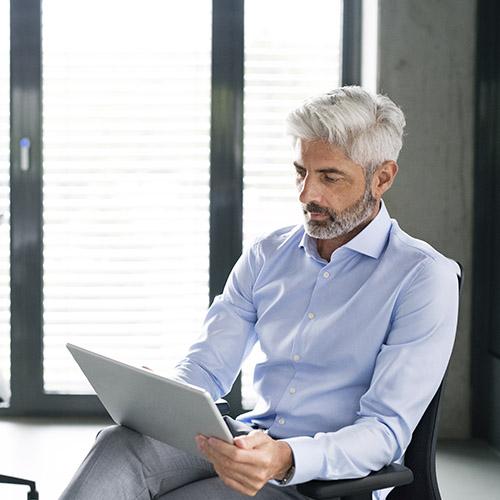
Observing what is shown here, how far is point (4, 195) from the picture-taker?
3996 mm

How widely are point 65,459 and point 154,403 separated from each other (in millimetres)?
2005

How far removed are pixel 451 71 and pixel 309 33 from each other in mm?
676

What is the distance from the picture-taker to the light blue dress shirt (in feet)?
5.39

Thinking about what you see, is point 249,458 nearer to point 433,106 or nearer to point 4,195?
point 433,106

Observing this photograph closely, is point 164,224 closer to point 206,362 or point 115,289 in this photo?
point 115,289

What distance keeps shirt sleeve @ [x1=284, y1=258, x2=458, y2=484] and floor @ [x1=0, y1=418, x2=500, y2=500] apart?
5.22ft

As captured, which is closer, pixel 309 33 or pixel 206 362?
pixel 206 362

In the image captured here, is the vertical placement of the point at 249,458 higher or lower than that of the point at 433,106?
lower

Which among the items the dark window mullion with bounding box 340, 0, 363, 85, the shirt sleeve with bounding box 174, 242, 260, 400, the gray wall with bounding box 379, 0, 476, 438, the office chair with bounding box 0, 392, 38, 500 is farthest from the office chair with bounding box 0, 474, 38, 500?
the dark window mullion with bounding box 340, 0, 363, 85

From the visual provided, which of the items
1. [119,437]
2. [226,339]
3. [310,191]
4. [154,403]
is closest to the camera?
[154,403]

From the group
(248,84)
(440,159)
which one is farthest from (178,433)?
(248,84)

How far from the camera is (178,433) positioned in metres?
1.63

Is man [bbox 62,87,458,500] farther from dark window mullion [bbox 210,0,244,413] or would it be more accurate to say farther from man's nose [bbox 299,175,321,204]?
dark window mullion [bbox 210,0,244,413]

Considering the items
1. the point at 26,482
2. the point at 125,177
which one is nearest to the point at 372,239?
the point at 26,482
